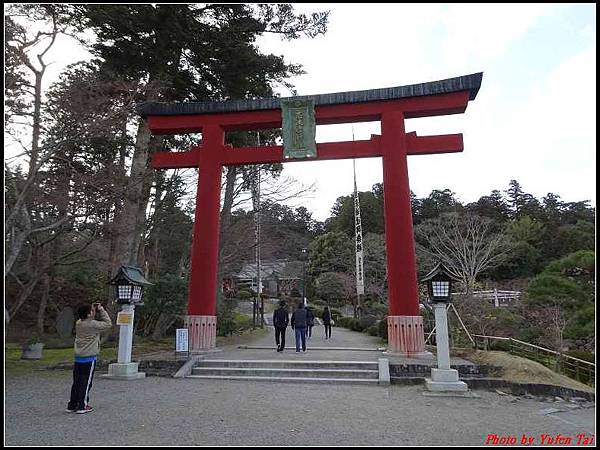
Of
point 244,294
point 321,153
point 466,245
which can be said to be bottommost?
point 244,294

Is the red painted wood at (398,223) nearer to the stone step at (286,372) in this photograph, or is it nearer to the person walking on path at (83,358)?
the stone step at (286,372)

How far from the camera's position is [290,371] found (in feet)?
29.2

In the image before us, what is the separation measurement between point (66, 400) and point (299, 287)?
1567 inches

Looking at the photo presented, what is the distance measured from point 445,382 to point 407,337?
2.48 meters

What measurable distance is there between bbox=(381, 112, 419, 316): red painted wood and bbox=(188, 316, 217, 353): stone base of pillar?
4.79 metres

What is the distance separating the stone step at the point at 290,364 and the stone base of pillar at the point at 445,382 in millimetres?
1517

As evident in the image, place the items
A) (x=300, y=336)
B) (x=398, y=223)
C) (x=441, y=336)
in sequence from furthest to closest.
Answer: (x=300, y=336) < (x=398, y=223) < (x=441, y=336)

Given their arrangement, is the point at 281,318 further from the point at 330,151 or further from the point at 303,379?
the point at 330,151

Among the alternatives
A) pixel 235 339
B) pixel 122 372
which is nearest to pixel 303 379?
pixel 122 372

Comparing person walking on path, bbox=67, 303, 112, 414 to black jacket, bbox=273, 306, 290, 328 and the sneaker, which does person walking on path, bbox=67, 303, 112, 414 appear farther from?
black jacket, bbox=273, 306, 290, 328

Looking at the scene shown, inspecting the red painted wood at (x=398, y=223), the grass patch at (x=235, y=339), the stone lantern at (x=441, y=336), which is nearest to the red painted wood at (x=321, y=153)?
the red painted wood at (x=398, y=223)

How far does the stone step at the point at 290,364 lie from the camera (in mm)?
8969

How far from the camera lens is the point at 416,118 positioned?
1170 cm

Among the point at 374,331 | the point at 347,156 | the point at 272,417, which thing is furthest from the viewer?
the point at 374,331
